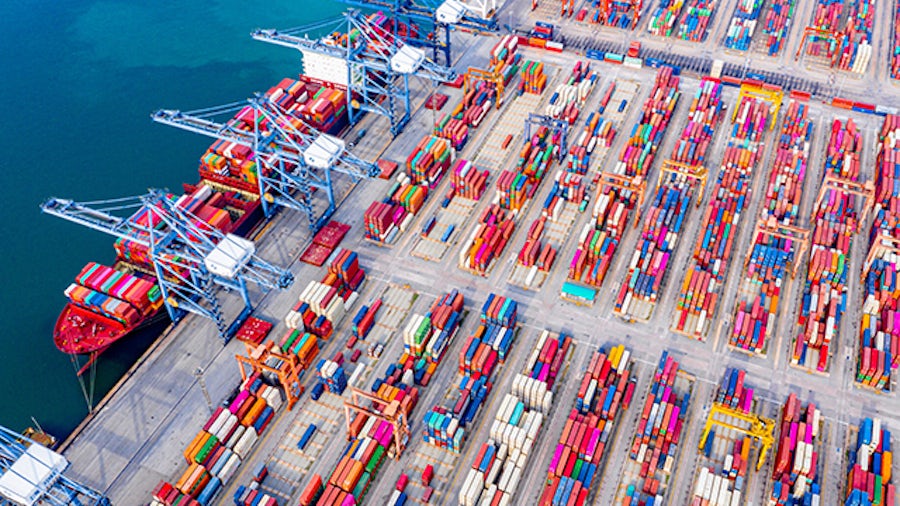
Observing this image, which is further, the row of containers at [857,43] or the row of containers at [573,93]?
the row of containers at [857,43]

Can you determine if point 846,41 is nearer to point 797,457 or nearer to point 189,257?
point 797,457

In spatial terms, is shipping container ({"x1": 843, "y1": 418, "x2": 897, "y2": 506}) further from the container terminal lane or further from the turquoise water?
the turquoise water

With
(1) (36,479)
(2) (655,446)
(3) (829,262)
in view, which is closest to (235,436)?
(1) (36,479)

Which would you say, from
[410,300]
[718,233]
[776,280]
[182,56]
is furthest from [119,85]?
[776,280]

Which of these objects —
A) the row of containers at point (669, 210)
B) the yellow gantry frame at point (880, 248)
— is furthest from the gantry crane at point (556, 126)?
the yellow gantry frame at point (880, 248)

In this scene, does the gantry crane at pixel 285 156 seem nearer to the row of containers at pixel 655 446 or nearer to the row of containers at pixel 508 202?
the row of containers at pixel 508 202

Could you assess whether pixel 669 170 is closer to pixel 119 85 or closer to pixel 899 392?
pixel 899 392
